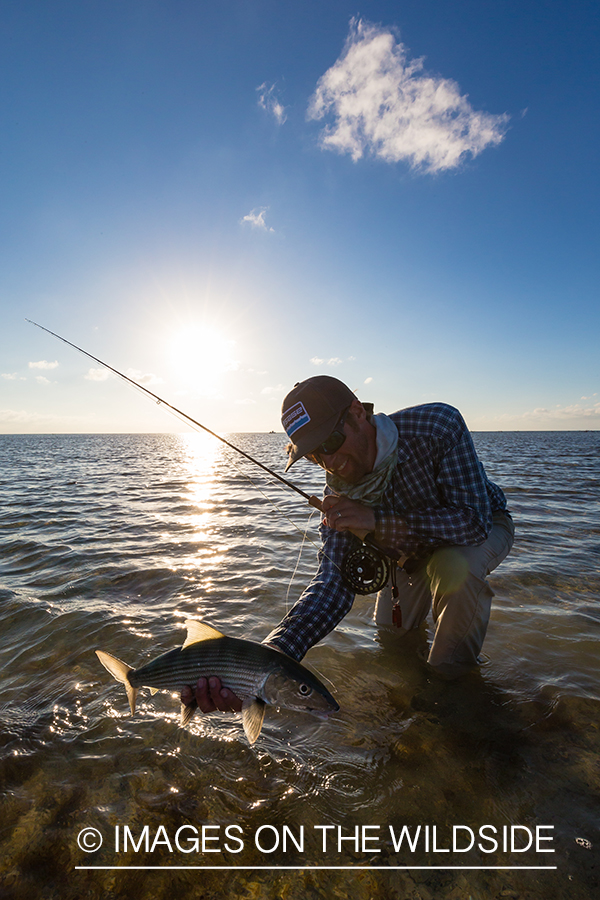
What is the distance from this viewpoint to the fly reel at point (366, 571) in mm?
3660

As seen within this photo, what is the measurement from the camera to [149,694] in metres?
4.01

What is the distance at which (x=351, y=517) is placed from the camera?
11.5ft

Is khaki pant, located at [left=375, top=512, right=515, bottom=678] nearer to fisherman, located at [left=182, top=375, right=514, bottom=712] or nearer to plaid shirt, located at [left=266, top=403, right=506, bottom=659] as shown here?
fisherman, located at [left=182, top=375, right=514, bottom=712]

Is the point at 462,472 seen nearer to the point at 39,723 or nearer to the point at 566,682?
the point at 566,682

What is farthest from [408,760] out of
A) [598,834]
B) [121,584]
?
[121,584]

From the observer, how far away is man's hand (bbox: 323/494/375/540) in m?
3.51

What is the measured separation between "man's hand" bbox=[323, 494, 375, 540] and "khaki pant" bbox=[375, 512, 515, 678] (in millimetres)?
794

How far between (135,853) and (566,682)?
3640 millimetres

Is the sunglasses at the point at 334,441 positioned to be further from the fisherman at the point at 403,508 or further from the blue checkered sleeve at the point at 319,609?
the blue checkered sleeve at the point at 319,609

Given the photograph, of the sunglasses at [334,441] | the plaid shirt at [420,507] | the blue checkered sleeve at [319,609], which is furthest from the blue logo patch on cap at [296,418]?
the blue checkered sleeve at [319,609]
